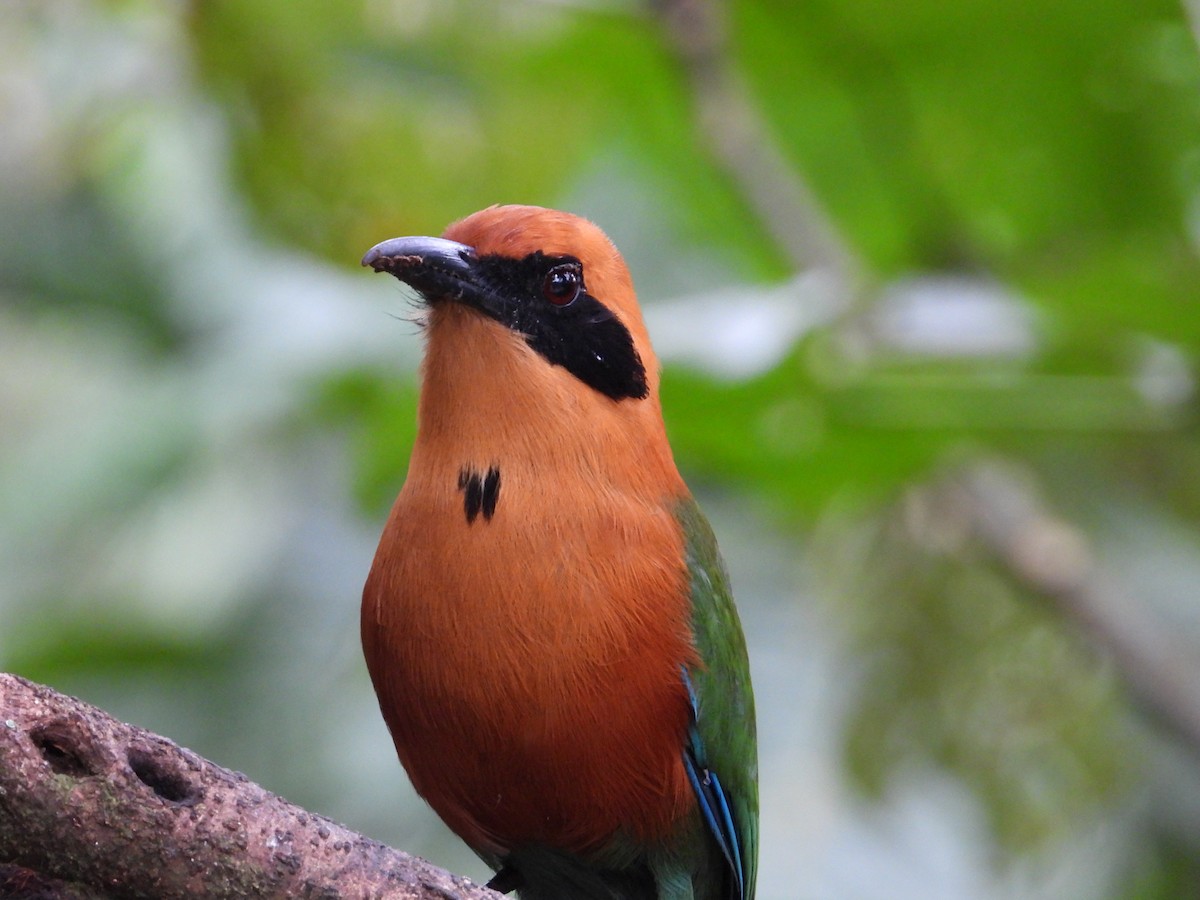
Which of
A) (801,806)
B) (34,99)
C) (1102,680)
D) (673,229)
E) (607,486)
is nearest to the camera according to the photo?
(607,486)

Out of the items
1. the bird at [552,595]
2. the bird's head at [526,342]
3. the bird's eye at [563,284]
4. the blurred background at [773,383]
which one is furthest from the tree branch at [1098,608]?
the bird's eye at [563,284]

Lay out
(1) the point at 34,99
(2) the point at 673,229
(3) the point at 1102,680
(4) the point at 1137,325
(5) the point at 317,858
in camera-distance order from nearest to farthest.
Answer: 1. (5) the point at 317,858
2. (4) the point at 1137,325
3. (3) the point at 1102,680
4. (1) the point at 34,99
5. (2) the point at 673,229

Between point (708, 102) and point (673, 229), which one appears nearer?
point (708, 102)

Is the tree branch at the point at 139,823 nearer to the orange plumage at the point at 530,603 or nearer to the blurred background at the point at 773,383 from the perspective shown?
the orange plumage at the point at 530,603

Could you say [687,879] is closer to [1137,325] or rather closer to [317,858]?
[317,858]

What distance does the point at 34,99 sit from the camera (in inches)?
237

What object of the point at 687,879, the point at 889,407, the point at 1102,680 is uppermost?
the point at 889,407

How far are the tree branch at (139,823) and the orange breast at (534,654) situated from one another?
0.57 meters

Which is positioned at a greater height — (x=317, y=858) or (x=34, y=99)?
(x=34, y=99)

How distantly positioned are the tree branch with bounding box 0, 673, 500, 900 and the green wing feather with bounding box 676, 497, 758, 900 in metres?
1.01

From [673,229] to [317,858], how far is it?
441 centimetres

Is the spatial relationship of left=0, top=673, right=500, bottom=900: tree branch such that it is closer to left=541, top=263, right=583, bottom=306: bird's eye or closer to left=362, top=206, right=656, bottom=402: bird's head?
left=362, top=206, right=656, bottom=402: bird's head

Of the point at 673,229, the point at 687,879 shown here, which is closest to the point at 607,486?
the point at 687,879

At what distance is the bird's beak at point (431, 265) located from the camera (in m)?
3.14
